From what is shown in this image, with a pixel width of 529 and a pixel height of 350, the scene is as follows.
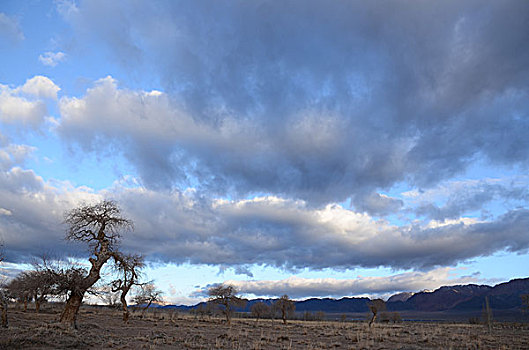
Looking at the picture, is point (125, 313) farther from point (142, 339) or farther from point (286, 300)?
point (286, 300)

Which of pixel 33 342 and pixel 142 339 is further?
pixel 142 339

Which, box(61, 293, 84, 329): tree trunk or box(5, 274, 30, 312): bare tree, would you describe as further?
box(5, 274, 30, 312): bare tree

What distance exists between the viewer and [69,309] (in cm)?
2405

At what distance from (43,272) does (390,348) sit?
84.3ft

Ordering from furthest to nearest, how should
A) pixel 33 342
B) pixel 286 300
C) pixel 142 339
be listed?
pixel 286 300 → pixel 142 339 → pixel 33 342

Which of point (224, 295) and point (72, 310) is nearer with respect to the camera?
point (72, 310)

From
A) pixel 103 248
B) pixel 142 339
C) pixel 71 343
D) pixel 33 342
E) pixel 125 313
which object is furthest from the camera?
pixel 125 313

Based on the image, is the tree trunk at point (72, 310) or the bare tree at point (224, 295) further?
the bare tree at point (224, 295)

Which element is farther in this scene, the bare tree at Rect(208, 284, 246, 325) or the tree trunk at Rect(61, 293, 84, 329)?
the bare tree at Rect(208, 284, 246, 325)

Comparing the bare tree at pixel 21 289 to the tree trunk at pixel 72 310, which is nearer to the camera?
the tree trunk at pixel 72 310

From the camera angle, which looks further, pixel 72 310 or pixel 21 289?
pixel 21 289

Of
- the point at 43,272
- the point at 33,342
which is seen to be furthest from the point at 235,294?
the point at 33,342

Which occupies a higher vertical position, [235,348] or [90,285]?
[90,285]

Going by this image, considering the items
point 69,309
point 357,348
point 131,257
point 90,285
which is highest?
point 131,257
